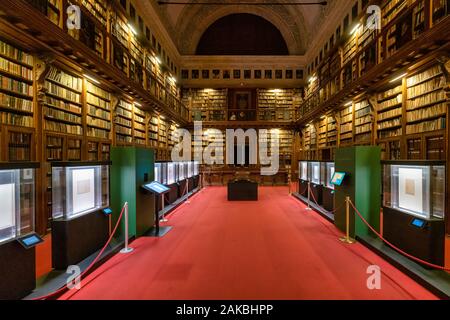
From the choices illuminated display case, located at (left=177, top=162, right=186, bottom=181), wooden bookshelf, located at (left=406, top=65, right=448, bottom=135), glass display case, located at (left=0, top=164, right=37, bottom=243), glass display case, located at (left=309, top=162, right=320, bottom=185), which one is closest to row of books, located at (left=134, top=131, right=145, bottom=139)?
illuminated display case, located at (left=177, top=162, right=186, bottom=181)

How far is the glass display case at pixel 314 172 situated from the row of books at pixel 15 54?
7.22 metres

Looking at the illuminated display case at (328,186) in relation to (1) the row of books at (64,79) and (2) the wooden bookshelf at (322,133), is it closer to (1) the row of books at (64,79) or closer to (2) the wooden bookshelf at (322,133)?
(2) the wooden bookshelf at (322,133)

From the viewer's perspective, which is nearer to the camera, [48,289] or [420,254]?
[48,289]

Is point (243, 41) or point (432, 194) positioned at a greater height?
point (243, 41)

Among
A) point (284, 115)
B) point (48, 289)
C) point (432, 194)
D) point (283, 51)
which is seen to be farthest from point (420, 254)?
point (283, 51)

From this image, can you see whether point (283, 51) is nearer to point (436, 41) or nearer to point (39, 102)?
point (436, 41)

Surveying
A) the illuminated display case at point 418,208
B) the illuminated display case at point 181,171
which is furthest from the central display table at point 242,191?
the illuminated display case at point 418,208

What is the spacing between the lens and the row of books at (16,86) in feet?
12.0

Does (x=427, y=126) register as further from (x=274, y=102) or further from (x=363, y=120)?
(x=274, y=102)

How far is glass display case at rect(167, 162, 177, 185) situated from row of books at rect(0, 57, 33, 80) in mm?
3839

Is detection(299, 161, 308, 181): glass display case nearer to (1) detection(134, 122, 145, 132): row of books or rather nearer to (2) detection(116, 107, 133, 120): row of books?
(1) detection(134, 122, 145, 132): row of books

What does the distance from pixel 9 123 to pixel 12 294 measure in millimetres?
2987

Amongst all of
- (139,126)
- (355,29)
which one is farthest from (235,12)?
(139,126)

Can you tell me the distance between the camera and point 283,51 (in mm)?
14570
